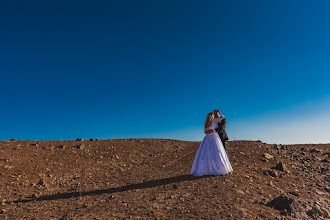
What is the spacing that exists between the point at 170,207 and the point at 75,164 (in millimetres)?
11088

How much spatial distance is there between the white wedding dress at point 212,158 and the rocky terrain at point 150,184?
19.1 inches

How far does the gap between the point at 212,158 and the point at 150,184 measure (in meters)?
3.57

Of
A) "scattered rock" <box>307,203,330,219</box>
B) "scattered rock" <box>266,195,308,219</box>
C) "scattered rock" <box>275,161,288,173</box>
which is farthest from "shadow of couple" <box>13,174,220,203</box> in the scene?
"scattered rock" <box>275,161,288,173</box>

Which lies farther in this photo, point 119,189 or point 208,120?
point 208,120

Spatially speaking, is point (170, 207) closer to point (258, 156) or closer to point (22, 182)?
point (22, 182)

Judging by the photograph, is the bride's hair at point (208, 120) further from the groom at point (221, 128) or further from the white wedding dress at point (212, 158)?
the groom at point (221, 128)

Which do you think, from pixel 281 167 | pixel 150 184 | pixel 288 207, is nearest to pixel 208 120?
pixel 150 184

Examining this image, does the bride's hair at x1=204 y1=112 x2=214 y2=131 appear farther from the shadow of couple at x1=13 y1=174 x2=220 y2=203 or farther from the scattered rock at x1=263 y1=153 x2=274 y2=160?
A: the scattered rock at x1=263 y1=153 x2=274 y2=160

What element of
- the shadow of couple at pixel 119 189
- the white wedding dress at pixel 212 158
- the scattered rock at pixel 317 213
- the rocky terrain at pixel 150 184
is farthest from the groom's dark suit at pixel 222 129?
the scattered rock at pixel 317 213

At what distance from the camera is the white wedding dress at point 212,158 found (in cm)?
1189

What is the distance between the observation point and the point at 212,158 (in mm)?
11961

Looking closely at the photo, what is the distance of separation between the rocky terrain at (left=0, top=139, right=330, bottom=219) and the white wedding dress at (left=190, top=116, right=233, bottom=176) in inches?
19.1

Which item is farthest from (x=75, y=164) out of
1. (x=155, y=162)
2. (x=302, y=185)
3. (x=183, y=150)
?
(x=302, y=185)

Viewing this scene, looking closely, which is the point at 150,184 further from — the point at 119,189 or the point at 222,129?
the point at 222,129
